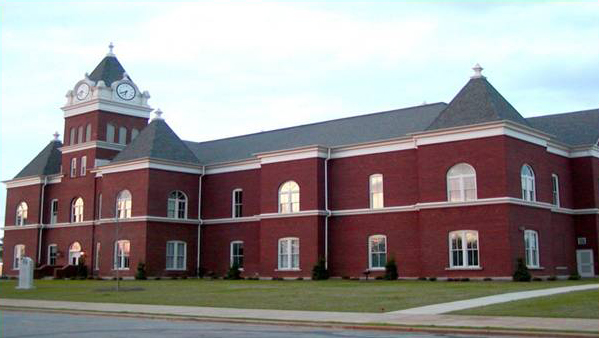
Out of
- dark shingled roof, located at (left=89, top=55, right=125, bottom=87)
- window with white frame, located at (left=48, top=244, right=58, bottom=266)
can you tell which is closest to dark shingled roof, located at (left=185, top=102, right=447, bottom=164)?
dark shingled roof, located at (left=89, top=55, right=125, bottom=87)

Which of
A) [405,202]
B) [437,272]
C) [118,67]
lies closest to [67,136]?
[118,67]

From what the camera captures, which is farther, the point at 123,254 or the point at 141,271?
the point at 123,254

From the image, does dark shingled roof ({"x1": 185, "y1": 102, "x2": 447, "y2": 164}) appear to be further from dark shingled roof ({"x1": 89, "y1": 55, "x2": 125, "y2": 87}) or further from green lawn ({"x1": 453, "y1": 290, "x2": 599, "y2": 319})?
green lawn ({"x1": 453, "y1": 290, "x2": 599, "y2": 319})

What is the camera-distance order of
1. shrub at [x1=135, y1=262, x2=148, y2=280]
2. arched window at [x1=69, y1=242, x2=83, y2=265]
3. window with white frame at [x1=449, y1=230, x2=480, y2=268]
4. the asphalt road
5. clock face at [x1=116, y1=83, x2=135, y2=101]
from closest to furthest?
the asphalt road < window with white frame at [x1=449, y1=230, x2=480, y2=268] < shrub at [x1=135, y1=262, x2=148, y2=280] < arched window at [x1=69, y1=242, x2=83, y2=265] < clock face at [x1=116, y1=83, x2=135, y2=101]

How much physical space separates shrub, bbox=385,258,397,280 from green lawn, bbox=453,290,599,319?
18.2 metres

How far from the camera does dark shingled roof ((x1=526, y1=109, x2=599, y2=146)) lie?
4634cm

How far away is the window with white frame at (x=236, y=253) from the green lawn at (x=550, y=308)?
31.4 metres

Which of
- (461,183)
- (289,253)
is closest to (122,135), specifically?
(289,253)

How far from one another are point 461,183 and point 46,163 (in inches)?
1574

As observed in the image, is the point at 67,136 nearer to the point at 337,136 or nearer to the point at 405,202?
the point at 337,136

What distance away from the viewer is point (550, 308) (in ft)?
69.1

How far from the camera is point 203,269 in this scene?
55125 mm

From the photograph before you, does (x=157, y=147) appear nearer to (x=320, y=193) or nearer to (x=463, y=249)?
(x=320, y=193)

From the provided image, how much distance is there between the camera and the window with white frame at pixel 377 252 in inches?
1761
